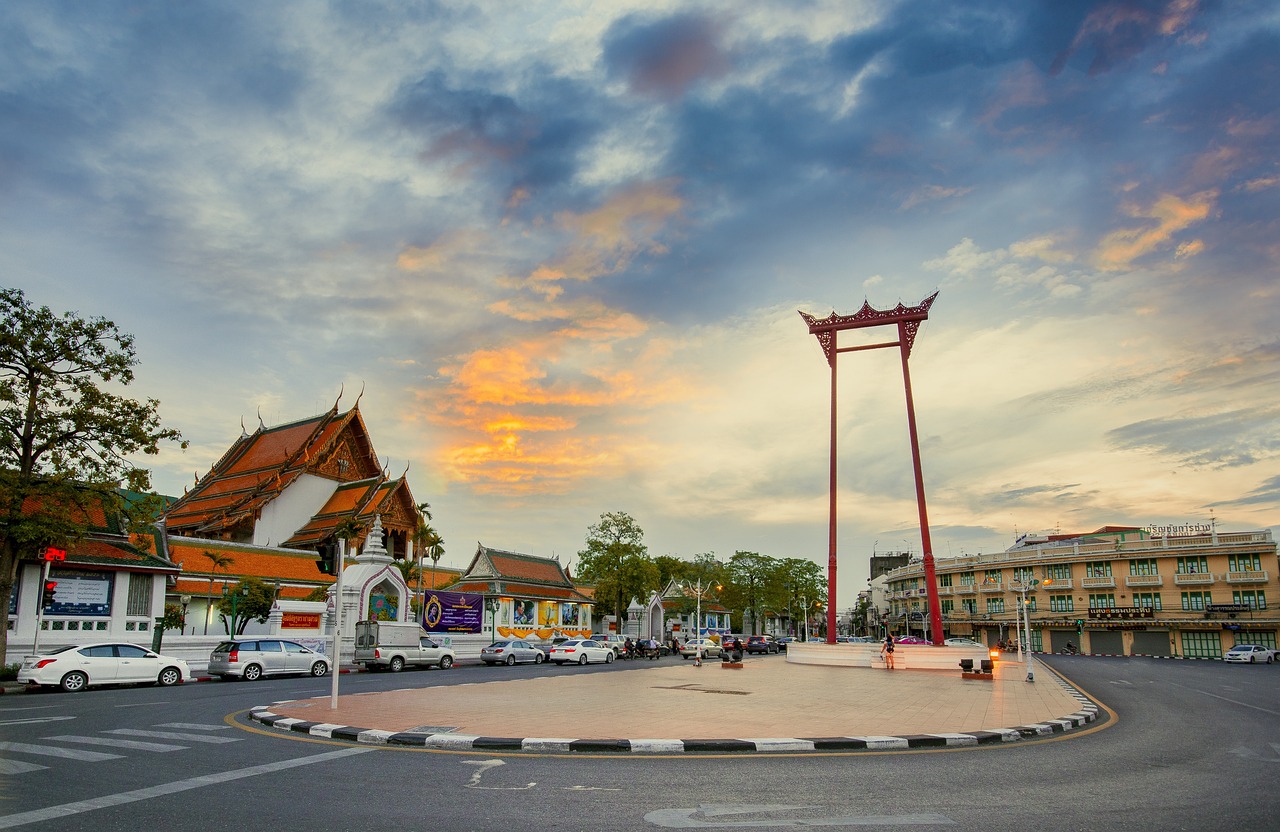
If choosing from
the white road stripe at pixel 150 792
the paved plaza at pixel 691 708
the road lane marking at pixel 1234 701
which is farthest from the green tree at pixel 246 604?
the road lane marking at pixel 1234 701

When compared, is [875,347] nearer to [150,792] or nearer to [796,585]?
[150,792]

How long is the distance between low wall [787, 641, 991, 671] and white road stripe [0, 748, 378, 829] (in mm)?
30880

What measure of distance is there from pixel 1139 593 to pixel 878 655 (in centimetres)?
4964

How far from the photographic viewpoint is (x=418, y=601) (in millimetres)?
43062

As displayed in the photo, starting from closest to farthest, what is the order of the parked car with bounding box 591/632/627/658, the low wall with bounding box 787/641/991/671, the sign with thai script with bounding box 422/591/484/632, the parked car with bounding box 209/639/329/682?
the parked car with bounding box 209/639/329/682, the low wall with bounding box 787/641/991/671, the sign with thai script with bounding box 422/591/484/632, the parked car with bounding box 591/632/627/658

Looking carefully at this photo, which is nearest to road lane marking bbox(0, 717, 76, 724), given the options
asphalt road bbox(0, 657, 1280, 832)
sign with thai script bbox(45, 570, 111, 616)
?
asphalt road bbox(0, 657, 1280, 832)

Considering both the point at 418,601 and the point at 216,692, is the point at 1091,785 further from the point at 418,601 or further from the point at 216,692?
the point at 418,601

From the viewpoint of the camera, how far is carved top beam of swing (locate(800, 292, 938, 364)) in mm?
45094

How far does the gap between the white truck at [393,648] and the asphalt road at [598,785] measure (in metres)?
20.7

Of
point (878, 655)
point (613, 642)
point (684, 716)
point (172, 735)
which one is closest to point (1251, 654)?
point (878, 655)

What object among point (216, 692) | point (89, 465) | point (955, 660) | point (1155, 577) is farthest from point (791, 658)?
point (1155, 577)

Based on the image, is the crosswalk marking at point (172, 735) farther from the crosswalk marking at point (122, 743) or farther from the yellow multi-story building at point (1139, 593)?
the yellow multi-story building at point (1139, 593)

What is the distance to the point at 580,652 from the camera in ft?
137

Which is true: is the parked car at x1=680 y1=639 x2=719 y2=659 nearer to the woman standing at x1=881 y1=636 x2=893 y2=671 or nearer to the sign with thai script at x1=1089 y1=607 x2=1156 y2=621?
the woman standing at x1=881 y1=636 x2=893 y2=671
